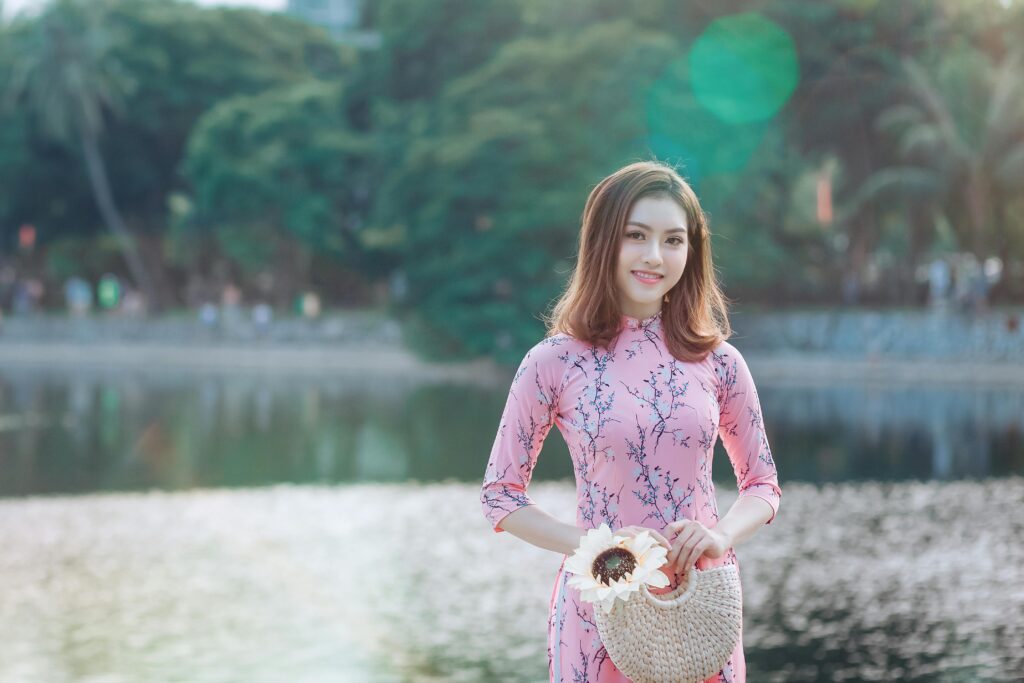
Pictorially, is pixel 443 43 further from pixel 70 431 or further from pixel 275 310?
pixel 70 431

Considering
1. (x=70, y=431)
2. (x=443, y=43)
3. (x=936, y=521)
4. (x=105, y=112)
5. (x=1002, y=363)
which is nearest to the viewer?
(x=936, y=521)

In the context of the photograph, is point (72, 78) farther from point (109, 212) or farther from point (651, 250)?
point (651, 250)

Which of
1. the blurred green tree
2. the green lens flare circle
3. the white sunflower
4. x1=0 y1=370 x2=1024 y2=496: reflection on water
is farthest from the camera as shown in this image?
the blurred green tree

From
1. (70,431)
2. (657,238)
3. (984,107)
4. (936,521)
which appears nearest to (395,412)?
(70,431)

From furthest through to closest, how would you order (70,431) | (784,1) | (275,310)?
(275,310) → (784,1) → (70,431)

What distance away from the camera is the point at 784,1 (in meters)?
Answer: 35.0

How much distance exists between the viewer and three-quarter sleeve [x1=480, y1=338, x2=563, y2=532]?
9.02 feet

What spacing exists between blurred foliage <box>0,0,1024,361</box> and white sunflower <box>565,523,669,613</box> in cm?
2798

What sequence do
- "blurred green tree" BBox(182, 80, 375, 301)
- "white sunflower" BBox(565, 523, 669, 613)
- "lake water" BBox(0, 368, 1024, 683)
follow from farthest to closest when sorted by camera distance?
"blurred green tree" BBox(182, 80, 375, 301) < "lake water" BBox(0, 368, 1024, 683) < "white sunflower" BBox(565, 523, 669, 613)

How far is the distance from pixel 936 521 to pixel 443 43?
90.6 feet

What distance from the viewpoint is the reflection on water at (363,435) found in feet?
50.3

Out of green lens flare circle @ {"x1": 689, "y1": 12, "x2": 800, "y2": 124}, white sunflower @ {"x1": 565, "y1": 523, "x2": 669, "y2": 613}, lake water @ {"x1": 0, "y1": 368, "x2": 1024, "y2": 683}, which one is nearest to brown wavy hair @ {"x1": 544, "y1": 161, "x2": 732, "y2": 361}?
white sunflower @ {"x1": 565, "y1": 523, "x2": 669, "y2": 613}

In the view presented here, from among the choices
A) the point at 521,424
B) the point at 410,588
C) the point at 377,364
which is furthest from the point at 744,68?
the point at 521,424

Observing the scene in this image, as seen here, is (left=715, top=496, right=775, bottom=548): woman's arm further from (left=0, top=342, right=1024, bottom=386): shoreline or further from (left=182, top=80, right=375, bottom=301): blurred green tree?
(left=182, top=80, right=375, bottom=301): blurred green tree
